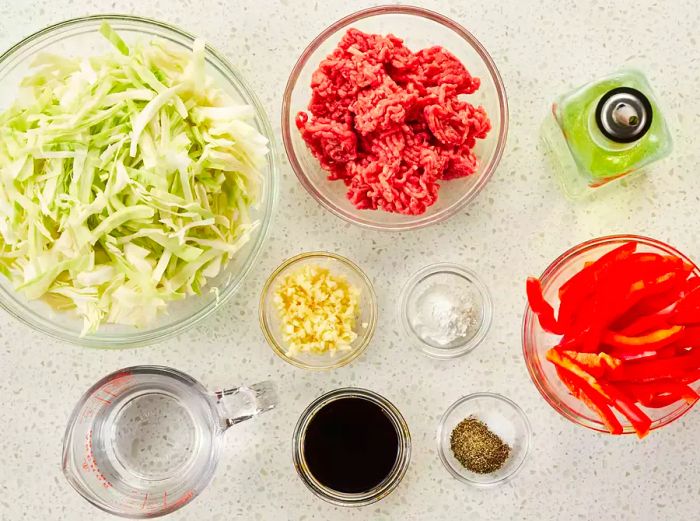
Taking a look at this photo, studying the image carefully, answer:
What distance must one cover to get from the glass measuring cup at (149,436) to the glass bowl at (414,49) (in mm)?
380

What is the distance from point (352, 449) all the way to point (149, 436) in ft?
1.31

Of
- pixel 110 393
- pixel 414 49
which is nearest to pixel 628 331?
pixel 414 49

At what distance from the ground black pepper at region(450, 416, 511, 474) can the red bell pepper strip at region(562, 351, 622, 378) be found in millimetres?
356

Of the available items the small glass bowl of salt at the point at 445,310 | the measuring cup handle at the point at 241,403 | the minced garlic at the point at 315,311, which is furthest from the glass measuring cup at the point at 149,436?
the small glass bowl of salt at the point at 445,310

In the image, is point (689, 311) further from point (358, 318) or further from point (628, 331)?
point (358, 318)

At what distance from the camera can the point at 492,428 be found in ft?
4.94

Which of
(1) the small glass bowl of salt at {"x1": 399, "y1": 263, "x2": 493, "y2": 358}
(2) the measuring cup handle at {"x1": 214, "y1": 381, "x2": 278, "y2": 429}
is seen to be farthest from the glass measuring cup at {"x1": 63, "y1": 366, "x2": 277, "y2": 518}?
(1) the small glass bowl of salt at {"x1": 399, "y1": 263, "x2": 493, "y2": 358}

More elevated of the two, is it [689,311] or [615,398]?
[689,311]

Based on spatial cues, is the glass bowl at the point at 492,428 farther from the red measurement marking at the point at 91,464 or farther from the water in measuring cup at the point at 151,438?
the red measurement marking at the point at 91,464

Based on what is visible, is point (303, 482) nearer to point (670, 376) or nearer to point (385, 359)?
point (385, 359)

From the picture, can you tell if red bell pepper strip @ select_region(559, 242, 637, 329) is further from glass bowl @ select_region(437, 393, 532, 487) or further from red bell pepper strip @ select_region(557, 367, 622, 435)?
glass bowl @ select_region(437, 393, 532, 487)

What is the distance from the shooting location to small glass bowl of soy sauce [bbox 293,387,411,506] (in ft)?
4.74

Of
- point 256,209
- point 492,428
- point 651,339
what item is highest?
point 256,209

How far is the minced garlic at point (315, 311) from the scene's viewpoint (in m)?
1.43
